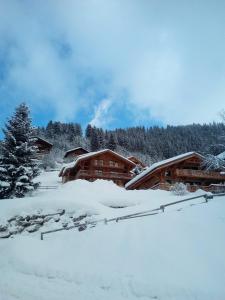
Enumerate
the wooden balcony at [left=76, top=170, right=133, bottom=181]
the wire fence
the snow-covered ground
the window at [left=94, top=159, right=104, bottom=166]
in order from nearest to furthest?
1. the snow-covered ground
2. the wire fence
3. the wooden balcony at [left=76, top=170, right=133, bottom=181]
4. the window at [left=94, top=159, right=104, bottom=166]

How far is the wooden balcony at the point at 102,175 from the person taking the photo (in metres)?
43.3

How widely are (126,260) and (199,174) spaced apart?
3094 cm

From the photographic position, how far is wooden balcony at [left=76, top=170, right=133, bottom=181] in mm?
43344

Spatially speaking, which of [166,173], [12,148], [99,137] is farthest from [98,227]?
[99,137]

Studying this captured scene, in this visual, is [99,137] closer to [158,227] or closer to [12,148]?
[12,148]

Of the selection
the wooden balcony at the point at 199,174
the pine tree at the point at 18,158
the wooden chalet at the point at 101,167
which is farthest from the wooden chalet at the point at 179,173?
the pine tree at the point at 18,158

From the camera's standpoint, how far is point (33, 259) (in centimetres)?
1285

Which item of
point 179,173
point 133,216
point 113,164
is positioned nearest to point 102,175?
point 113,164

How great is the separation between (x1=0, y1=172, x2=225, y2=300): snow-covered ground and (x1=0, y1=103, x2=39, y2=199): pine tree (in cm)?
955

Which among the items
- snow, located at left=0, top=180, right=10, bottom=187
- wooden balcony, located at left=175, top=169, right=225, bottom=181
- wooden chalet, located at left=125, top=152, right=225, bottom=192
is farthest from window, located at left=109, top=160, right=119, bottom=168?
snow, located at left=0, top=180, right=10, bottom=187

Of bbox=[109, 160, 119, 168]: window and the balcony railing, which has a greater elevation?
bbox=[109, 160, 119, 168]: window

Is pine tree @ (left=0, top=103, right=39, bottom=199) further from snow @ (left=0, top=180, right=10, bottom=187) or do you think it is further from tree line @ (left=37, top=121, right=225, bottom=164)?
tree line @ (left=37, top=121, right=225, bottom=164)

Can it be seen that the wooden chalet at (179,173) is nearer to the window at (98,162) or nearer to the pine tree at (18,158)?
the window at (98,162)

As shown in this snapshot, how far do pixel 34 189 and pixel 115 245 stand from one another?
1627 cm
